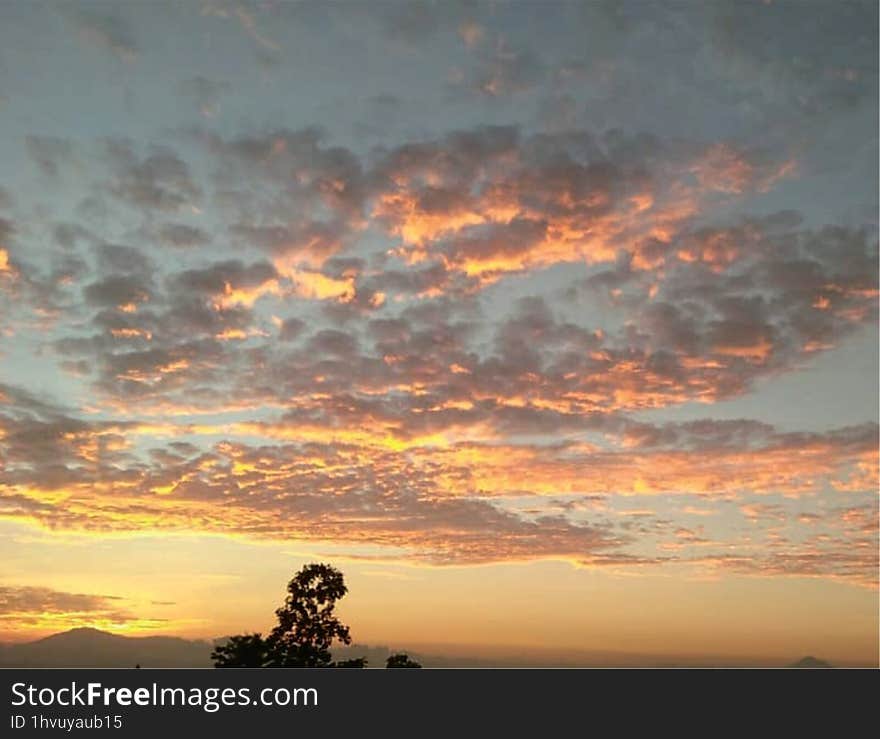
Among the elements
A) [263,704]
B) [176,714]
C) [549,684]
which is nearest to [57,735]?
[176,714]

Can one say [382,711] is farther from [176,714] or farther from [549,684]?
[549,684]

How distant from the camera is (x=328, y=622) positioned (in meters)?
67.6

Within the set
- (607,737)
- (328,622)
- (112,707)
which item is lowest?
(607,737)

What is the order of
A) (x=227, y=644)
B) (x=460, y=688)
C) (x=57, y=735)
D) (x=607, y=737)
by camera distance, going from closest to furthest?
(x=57, y=735)
(x=607, y=737)
(x=460, y=688)
(x=227, y=644)

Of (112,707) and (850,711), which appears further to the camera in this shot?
(850,711)

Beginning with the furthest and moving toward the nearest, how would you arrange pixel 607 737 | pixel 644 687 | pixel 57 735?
pixel 644 687 < pixel 607 737 < pixel 57 735

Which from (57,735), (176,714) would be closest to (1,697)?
(57,735)

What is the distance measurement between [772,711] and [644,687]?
8.14 m

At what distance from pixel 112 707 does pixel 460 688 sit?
21.5 m

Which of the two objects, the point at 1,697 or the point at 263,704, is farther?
the point at 263,704

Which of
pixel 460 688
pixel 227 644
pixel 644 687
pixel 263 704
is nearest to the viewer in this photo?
pixel 263 704

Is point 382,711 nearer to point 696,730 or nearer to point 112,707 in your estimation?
point 112,707

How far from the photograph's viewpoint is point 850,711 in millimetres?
56312

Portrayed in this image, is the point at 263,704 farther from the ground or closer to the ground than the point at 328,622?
closer to the ground
